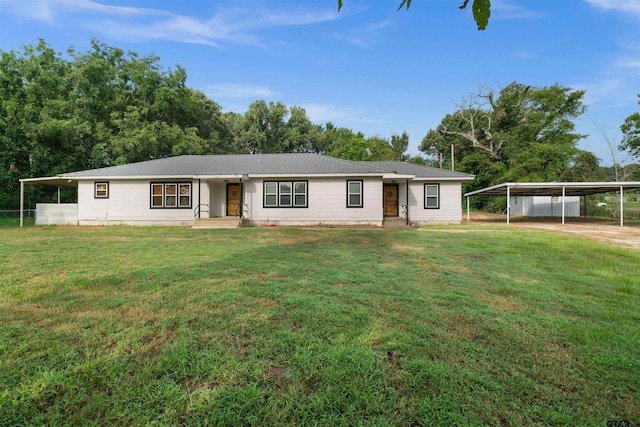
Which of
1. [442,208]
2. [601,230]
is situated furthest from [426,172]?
[601,230]

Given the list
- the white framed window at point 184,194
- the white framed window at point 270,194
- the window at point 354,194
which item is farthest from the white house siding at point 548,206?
the white framed window at point 184,194

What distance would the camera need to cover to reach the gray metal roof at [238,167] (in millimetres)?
15367

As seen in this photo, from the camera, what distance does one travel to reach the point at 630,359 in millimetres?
2602

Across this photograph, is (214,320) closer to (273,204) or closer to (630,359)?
(630,359)

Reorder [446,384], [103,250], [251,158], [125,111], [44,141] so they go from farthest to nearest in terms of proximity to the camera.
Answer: [125,111] < [44,141] < [251,158] < [103,250] < [446,384]

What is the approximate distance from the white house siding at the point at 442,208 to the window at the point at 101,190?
16.0 m

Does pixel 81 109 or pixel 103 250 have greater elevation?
pixel 81 109

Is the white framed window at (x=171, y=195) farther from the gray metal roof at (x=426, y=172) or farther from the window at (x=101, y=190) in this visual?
the gray metal roof at (x=426, y=172)

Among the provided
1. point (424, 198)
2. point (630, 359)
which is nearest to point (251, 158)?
point (424, 198)

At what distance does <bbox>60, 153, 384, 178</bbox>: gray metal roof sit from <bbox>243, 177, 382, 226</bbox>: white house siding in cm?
48

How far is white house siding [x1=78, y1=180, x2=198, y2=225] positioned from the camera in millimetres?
16125

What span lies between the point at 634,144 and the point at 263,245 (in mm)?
31625

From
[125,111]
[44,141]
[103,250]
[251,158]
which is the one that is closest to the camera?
[103,250]

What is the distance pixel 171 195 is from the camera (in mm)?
16219
